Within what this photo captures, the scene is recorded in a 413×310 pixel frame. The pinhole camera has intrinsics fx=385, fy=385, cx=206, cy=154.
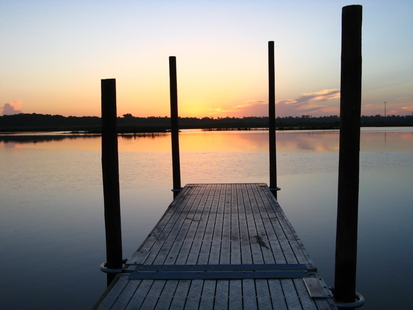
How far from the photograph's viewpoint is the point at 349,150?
4.43m

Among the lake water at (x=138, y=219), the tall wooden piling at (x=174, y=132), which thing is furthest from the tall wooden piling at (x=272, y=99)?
the tall wooden piling at (x=174, y=132)

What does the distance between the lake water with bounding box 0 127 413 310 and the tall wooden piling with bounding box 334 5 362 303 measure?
150 centimetres

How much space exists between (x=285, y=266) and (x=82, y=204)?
368 inches

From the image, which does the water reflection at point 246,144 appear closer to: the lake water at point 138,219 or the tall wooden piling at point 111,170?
the lake water at point 138,219

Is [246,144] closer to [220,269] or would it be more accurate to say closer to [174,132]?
[174,132]

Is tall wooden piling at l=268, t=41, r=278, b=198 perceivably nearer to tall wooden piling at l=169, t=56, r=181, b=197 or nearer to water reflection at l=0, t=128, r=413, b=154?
tall wooden piling at l=169, t=56, r=181, b=197

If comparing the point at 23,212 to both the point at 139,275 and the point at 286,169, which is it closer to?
the point at 139,275

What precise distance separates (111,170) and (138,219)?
215 inches

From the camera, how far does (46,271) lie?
6887 mm

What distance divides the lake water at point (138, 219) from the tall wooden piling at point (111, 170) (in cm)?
102

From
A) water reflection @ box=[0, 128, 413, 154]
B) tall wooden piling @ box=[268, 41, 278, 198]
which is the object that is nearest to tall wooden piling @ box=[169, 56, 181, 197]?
tall wooden piling @ box=[268, 41, 278, 198]

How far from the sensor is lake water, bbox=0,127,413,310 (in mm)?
6238

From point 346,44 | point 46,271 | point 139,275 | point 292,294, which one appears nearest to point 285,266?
point 292,294

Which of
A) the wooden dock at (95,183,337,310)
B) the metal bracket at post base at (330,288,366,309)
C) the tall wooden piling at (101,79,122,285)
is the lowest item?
the metal bracket at post base at (330,288,366,309)
